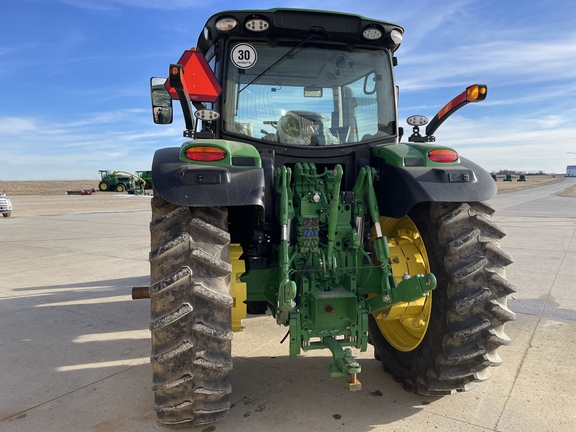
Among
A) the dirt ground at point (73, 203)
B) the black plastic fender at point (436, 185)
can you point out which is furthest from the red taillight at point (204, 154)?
the dirt ground at point (73, 203)

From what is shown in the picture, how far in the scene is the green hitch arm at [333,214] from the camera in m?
2.90

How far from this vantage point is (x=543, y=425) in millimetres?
2787

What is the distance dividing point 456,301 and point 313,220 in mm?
1064

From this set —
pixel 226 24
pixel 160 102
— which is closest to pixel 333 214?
pixel 226 24

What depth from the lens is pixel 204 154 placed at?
2789 mm

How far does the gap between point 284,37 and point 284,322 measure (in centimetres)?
207

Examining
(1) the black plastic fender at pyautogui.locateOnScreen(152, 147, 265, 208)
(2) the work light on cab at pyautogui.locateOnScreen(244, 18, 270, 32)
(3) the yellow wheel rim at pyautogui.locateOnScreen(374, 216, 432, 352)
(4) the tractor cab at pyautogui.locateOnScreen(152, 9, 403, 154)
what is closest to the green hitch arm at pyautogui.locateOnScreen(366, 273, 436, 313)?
(3) the yellow wheel rim at pyautogui.locateOnScreen(374, 216, 432, 352)

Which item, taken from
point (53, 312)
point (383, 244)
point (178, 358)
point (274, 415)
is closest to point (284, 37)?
point (383, 244)

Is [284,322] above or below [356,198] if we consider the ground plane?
below

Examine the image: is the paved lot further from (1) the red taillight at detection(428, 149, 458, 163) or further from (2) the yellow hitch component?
(1) the red taillight at detection(428, 149, 458, 163)

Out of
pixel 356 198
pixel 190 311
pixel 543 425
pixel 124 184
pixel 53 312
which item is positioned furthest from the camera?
pixel 124 184

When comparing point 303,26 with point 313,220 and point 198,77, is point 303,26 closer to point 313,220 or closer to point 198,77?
point 198,77

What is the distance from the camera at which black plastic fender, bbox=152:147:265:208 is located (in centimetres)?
257

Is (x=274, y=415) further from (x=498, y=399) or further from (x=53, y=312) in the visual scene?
(x=53, y=312)
